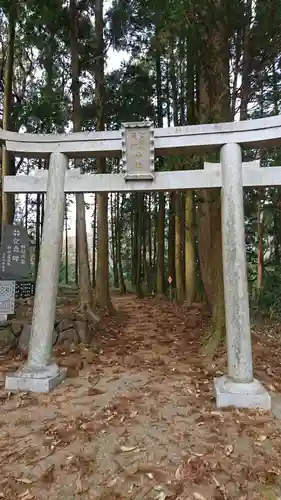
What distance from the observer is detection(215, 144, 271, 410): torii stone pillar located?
3.29 meters

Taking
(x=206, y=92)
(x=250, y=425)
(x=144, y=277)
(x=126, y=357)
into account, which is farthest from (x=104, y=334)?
(x=144, y=277)

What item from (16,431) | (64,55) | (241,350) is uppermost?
(64,55)

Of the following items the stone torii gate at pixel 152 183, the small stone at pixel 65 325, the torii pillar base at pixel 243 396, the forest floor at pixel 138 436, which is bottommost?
the forest floor at pixel 138 436

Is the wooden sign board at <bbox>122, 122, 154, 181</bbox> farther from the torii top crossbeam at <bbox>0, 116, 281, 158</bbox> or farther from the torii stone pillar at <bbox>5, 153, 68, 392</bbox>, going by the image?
the torii stone pillar at <bbox>5, 153, 68, 392</bbox>

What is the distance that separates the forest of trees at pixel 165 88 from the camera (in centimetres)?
483

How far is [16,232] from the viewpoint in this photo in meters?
6.73

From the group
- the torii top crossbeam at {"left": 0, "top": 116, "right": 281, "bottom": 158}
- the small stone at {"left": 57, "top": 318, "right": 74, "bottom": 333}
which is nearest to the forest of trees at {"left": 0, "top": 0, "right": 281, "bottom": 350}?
the small stone at {"left": 57, "top": 318, "right": 74, "bottom": 333}

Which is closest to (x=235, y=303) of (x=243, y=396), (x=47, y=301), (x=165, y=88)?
(x=243, y=396)

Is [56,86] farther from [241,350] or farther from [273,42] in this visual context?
[241,350]

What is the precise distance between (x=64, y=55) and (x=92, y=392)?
22.4 feet

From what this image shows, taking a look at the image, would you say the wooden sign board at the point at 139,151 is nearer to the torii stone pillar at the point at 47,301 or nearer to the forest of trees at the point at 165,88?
the torii stone pillar at the point at 47,301

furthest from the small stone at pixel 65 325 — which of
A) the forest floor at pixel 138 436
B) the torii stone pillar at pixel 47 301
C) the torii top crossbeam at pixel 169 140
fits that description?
the torii top crossbeam at pixel 169 140

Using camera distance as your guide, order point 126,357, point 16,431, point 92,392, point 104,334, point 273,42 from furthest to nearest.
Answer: point 104,334 < point 126,357 < point 273,42 < point 92,392 < point 16,431

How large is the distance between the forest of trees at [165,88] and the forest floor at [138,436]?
1.36 m
